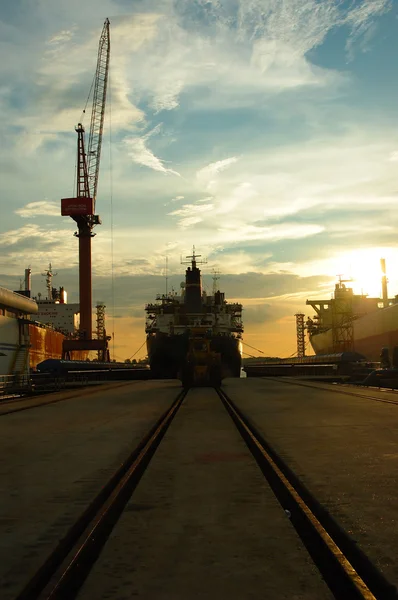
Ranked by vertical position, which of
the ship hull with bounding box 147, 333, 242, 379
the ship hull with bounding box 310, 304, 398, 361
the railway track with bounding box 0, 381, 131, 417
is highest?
the ship hull with bounding box 310, 304, 398, 361

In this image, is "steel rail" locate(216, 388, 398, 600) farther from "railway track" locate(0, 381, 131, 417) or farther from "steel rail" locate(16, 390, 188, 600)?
"railway track" locate(0, 381, 131, 417)

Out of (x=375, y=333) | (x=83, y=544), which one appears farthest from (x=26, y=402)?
(x=375, y=333)

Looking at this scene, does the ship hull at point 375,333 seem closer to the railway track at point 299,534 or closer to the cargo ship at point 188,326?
the cargo ship at point 188,326

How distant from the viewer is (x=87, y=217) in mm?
108375

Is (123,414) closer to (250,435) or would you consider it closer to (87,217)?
(250,435)

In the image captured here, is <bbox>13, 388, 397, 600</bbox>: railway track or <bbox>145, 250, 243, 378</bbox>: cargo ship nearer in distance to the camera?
<bbox>13, 388, 397, 600</bbox>: railway track

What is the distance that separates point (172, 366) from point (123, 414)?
43.9m

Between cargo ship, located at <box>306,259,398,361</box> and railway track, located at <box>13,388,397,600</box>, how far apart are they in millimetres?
73578

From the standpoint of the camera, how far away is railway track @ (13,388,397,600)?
4719 millimetres

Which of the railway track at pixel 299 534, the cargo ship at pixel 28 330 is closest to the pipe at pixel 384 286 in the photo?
the cargo ship at pixel 28 330

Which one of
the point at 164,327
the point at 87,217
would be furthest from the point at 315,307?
the point at 164,327

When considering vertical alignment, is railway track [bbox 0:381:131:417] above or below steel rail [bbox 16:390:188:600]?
above

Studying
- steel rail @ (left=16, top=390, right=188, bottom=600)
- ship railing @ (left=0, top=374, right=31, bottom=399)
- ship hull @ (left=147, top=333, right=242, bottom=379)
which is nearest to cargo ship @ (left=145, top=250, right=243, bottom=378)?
ship hull @ (left=147, top=333, right=242, bottom=379)

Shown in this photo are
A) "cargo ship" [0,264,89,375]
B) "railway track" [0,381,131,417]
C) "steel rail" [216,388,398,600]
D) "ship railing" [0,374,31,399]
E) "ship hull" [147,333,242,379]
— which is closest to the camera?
A: "steel rail" [216,388,398,600]
